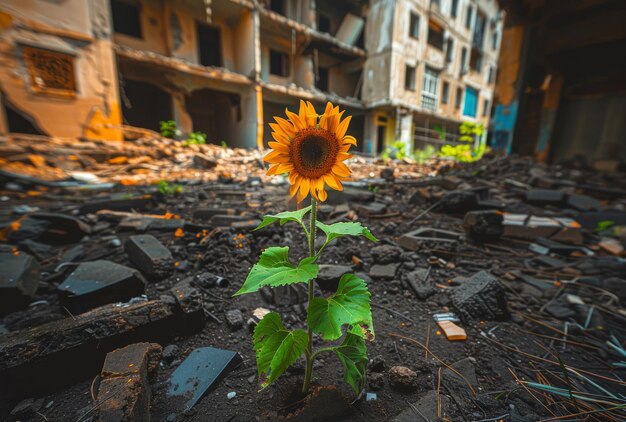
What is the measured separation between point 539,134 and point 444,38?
58.3ft

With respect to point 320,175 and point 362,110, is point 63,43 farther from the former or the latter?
point 362,110

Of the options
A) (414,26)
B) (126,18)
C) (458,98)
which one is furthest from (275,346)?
(458,98)

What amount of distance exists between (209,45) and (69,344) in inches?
623

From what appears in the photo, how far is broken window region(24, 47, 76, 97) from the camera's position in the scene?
7.49 metres

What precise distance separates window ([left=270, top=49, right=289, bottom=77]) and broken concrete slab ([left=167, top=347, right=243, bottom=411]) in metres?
17.1

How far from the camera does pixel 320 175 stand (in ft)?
4.07

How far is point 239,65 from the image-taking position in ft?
44.9

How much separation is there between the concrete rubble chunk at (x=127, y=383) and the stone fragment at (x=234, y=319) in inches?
17.5

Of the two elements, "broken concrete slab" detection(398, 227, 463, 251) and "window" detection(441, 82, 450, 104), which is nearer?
"broken concrete slab" detection(398, 227, 463, 251)

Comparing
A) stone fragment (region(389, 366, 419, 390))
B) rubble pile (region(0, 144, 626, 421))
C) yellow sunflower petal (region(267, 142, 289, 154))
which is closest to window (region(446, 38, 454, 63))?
rubble pile (region(0, 144, 626, 421))

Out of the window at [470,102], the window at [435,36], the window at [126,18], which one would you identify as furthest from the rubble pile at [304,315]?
the window at [470,102]

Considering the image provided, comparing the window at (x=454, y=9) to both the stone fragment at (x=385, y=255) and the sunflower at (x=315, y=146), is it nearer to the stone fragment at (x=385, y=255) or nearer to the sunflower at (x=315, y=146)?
the stone fragment at (x=385, y=255)

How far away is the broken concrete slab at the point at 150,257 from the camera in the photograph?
6.98ft

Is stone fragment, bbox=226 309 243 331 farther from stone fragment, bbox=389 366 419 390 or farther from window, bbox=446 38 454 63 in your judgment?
window, bbox=446 38 454 63
